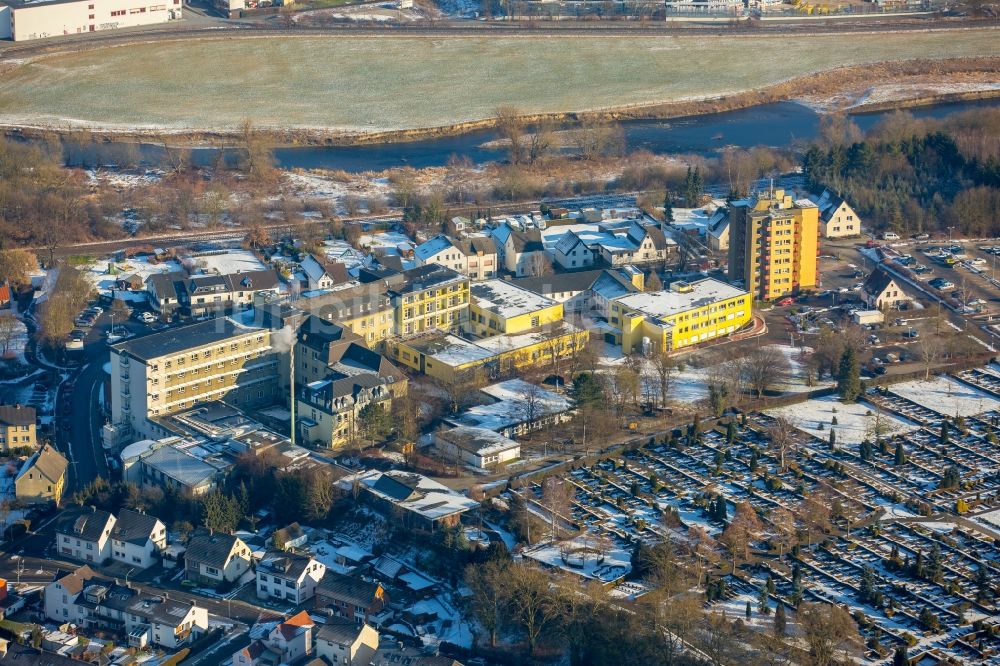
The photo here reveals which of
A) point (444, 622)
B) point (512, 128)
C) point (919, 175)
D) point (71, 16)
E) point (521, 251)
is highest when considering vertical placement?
point (71, 16)

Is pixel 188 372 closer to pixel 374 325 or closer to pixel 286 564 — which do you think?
pixel 374 325

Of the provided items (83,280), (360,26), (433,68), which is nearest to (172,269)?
(83,280)

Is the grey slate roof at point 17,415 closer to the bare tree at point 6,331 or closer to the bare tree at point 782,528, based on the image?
the bare tree at point 6,331

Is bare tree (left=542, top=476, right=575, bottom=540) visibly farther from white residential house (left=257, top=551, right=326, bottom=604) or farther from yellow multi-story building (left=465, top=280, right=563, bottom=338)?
yellow multi-story building (left=465, top=280, right=563, bottom=338)

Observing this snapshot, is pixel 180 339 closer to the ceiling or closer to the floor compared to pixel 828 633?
closer to the ceiling

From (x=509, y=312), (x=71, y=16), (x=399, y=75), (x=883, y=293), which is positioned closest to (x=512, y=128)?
(x=399, y=75)

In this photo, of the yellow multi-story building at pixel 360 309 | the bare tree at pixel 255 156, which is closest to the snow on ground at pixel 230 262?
the yellow multi-story building at pixel 360 309

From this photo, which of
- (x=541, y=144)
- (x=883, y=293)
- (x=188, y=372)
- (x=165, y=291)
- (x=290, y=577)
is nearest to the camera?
(x=290, y=577)
